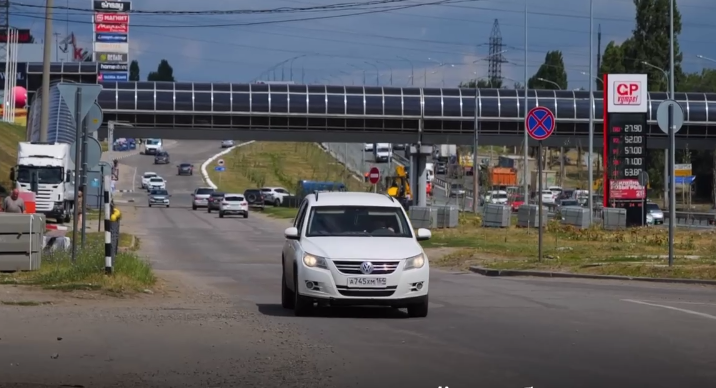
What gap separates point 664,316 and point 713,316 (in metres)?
0.72

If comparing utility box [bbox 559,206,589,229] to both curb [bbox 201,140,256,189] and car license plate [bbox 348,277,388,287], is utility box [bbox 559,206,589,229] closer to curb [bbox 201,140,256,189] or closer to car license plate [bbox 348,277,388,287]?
car license plate [bbox 348,277,388,287]

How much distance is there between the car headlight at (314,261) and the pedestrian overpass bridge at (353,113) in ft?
199

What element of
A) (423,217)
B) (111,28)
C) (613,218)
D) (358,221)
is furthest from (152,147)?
(358,221)

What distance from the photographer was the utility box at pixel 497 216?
156ft

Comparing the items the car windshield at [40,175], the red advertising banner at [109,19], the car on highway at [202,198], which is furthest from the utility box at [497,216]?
the red advertising banner at [109,19]

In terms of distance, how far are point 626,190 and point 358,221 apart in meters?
38.1

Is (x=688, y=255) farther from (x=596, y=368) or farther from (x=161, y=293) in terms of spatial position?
(x=596, y=368)

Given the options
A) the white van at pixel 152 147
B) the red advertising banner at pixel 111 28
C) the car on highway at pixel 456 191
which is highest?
the red advertising banner at pixel 111 28

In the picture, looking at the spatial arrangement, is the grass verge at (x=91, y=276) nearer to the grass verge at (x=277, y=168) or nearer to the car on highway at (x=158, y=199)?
Result: the car on highway at (x=158, y=199)

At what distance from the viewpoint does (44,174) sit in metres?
51.2

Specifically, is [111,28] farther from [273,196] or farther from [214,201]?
[214,201]

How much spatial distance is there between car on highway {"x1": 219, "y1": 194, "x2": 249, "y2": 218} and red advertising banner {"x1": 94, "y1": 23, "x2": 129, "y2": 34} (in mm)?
80926

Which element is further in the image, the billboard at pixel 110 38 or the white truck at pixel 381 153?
the billboard at pixel 110 38

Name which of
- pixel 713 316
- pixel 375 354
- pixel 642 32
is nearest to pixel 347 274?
pixel 375 354
